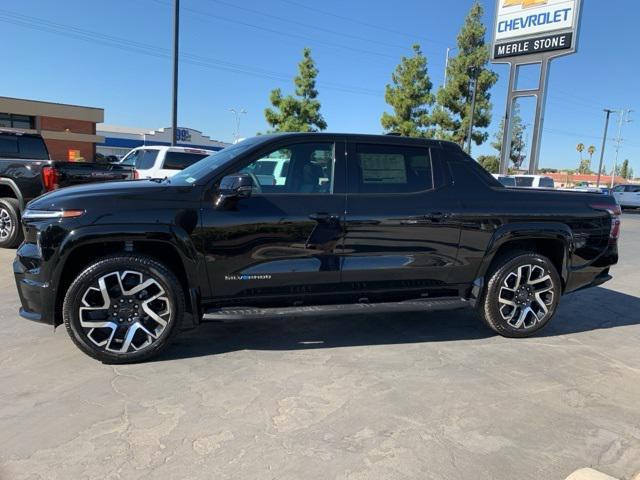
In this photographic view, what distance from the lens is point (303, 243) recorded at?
4.07 metres

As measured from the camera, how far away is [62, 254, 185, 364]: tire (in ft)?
12.3

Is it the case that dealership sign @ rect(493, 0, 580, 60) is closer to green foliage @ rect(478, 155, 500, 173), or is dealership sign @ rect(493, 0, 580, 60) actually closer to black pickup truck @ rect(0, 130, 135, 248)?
black pickup truck @ rect(0, 130, 135, 248)

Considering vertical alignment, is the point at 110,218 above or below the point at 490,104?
below

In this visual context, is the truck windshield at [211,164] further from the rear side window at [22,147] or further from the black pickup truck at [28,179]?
the rear side window at [22,147]

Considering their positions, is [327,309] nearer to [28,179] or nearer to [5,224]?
[28,179]

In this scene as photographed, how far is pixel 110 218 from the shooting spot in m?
3.70

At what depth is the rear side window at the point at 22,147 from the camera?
919 centimetres

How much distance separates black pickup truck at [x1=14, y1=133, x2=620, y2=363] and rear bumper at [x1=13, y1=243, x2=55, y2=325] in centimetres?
1

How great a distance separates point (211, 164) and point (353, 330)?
2.06 meters

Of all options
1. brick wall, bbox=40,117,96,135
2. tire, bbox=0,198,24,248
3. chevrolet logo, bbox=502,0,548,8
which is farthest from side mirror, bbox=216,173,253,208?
brick wall, bbox=40,117,96,135

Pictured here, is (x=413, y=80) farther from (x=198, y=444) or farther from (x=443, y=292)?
(x=198, y=444)

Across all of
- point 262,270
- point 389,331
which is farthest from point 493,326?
point 262,270

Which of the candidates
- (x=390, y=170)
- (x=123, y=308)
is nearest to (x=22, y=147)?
(x=123, y=308)

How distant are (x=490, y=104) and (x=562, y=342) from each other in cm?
2796
